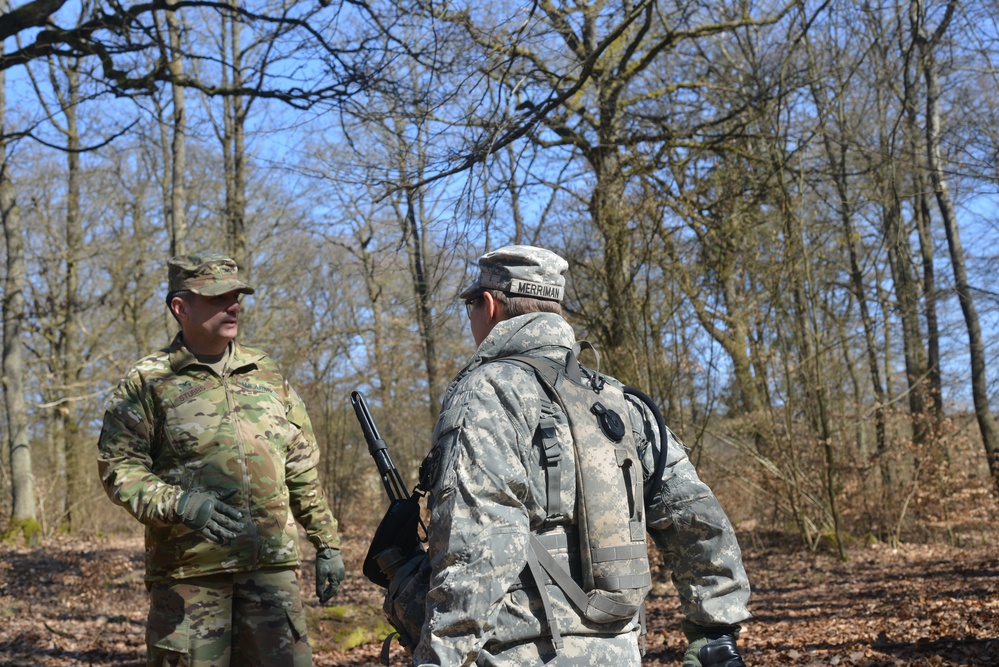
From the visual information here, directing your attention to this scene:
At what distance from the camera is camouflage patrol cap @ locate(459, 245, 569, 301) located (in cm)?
247

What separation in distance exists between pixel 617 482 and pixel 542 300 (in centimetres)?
55

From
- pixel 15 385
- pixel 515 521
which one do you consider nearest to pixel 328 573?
pixel 515 521

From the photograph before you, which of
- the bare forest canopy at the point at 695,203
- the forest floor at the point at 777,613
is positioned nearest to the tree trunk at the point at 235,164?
the bare forest canopy at the point at 695,203

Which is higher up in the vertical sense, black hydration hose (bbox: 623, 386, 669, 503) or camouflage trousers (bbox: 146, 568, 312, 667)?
black hydration hose (bbox: 623, 386, 669, 503)

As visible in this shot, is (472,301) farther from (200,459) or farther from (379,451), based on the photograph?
(200,459)

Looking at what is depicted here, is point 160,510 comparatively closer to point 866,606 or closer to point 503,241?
point 866,606

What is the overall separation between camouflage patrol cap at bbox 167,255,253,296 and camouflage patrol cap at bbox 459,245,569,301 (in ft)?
5.67

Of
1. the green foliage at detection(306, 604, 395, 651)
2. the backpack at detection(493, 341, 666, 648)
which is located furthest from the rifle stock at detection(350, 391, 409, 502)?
the green foliage at detection(306, 604, 395, 651)

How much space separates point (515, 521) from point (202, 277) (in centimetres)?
234

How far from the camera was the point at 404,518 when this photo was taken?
248 centimetres

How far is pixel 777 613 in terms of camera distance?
8016 millimetres

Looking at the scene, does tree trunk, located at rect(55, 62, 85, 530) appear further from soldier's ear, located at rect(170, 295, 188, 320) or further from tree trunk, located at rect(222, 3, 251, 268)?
soldier's ear, located at rect(170, 295, 188, 320)

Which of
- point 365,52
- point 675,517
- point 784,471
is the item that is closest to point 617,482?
point 675,517

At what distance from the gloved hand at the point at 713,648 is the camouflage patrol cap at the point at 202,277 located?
2401mm
